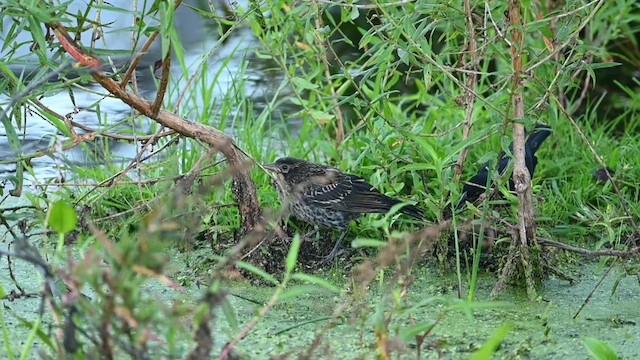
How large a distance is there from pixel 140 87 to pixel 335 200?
8.50 ft

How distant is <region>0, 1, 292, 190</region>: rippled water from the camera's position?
607 centimetres

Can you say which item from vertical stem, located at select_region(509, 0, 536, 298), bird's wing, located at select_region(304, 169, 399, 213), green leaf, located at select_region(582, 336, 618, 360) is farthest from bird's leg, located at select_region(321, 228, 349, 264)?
green leaf, located at select_region(582, 336, 618, 360)

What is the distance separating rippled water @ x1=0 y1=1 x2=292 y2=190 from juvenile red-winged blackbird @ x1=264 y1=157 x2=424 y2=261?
74 cm

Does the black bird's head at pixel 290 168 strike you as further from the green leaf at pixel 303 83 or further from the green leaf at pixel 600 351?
the green leaf at pixel 600 351

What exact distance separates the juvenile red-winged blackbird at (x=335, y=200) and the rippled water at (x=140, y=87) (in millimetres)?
737

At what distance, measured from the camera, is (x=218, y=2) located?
8.86 metres

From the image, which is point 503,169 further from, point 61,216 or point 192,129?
point 61,216

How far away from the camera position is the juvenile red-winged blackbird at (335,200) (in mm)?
5105

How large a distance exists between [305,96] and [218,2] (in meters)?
1.77

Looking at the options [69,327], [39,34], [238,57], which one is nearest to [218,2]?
[238,57]

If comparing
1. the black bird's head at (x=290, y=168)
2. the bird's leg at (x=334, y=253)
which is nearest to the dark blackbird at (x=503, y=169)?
the bird's leg at (x=334, y=253)

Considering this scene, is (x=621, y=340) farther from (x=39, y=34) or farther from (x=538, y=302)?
(x=39, y=34)

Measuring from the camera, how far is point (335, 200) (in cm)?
516

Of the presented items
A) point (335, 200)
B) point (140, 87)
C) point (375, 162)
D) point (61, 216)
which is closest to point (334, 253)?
point (335, 200)
